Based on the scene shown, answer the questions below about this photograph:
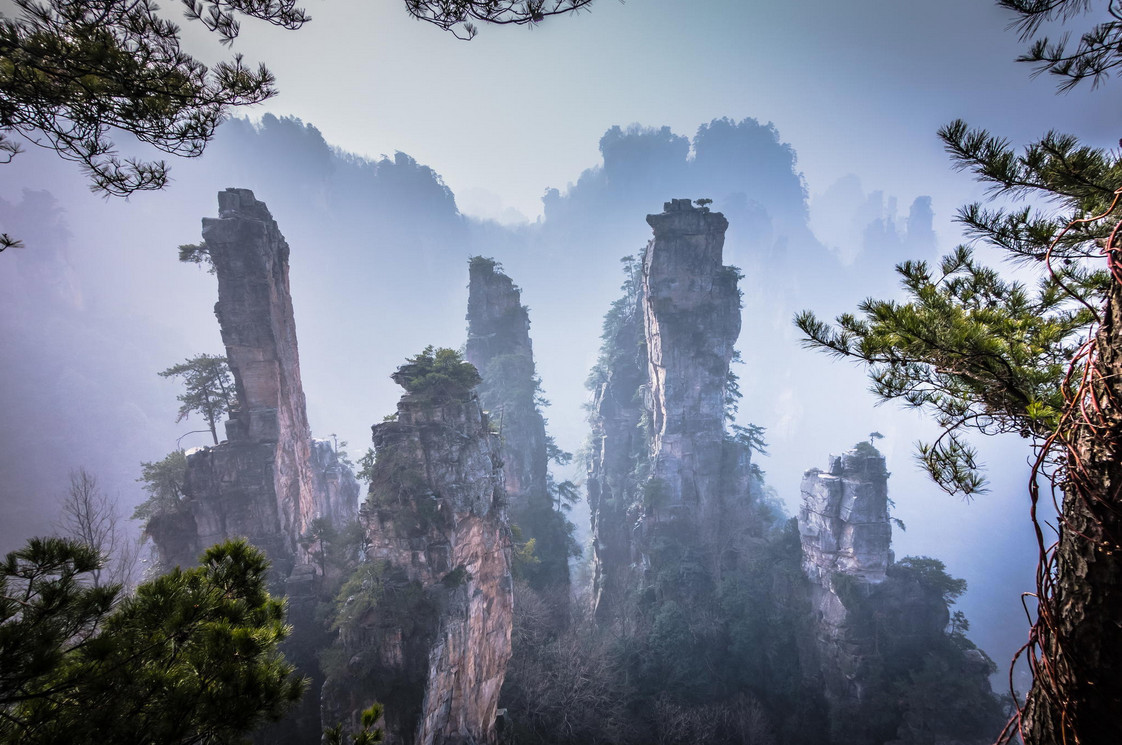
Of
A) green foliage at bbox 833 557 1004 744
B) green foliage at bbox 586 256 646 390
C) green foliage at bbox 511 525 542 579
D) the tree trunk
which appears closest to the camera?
the tree trunk

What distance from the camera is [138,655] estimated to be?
2.97 m

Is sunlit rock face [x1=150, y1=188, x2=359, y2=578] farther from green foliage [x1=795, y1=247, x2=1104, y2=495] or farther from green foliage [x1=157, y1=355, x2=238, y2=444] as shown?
green foliage [x1=795, y1=247, x2=1104, y2=495]

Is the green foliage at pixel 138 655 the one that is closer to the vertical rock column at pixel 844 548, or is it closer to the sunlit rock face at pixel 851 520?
the vertical rock column at pixel 844 548

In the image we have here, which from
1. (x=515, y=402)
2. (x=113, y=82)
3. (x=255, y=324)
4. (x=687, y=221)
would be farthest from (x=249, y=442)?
(x=687, y=221)

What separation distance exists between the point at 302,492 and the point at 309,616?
5.81 m

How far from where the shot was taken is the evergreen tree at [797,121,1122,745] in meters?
2.15

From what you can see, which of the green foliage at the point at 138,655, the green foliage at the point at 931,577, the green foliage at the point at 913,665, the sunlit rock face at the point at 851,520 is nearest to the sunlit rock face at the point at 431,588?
the green foliage at the point at 138,655

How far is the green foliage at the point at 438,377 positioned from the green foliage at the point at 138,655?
11579mm

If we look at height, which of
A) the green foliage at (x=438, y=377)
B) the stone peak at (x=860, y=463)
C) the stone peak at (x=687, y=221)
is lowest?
the stone peak at (x=860, y=463)

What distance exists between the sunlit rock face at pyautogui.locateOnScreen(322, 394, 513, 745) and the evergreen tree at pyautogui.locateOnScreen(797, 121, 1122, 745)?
41.1 ft

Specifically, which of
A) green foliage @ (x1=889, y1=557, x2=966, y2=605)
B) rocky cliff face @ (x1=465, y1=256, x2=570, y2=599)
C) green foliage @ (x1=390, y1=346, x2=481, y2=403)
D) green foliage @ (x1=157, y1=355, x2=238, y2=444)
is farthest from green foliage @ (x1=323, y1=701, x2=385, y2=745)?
green foliage @ (x1=889, y1=557, x2=966, y2=605)

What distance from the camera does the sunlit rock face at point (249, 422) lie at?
16031 millimetres

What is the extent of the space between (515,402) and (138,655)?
23.3 m

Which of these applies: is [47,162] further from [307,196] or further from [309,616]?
[309,616]
